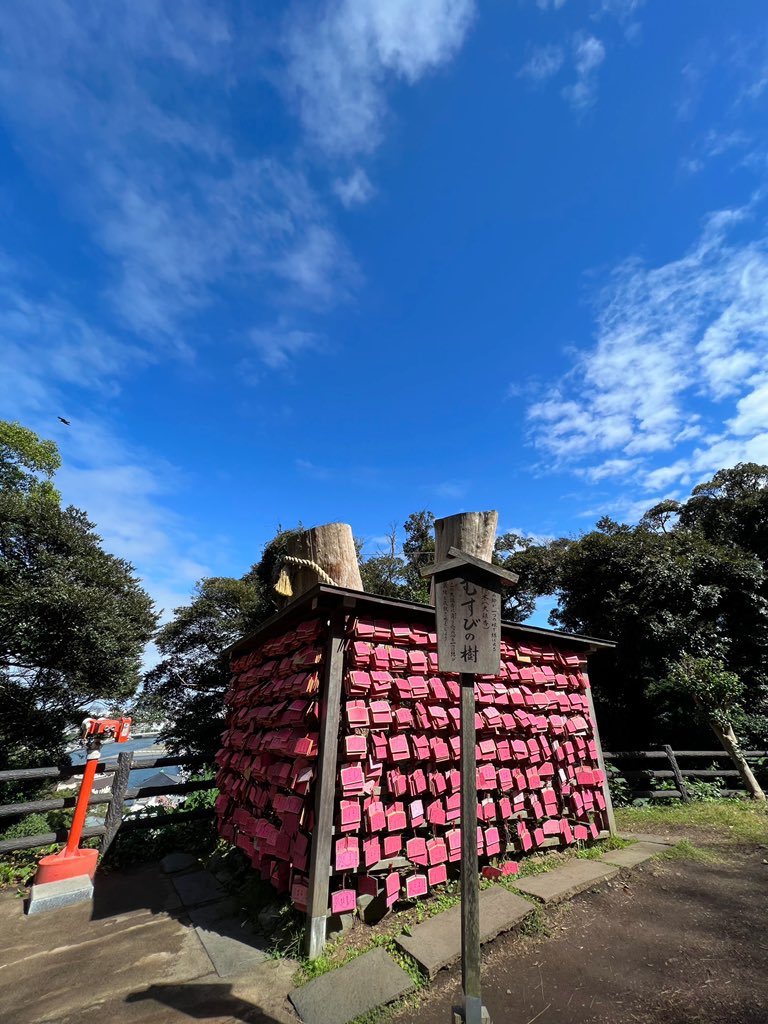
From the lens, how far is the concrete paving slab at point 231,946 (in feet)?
11.1

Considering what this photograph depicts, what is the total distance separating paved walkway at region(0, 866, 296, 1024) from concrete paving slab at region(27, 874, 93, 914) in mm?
103

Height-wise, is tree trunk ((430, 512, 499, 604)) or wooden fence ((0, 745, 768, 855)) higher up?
tree trunk ((430, 512, 499, 604))

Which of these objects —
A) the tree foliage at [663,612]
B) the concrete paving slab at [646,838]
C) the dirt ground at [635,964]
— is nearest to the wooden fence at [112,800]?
the dirt ground at [635,964]

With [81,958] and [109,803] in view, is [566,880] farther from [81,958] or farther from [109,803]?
[109,803]

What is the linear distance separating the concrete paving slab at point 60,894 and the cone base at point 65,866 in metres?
0.05

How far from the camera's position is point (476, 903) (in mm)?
2520

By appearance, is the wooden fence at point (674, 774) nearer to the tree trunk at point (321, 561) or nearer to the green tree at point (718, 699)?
the green tree at point (718, 699)

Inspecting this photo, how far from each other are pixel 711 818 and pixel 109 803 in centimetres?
1007

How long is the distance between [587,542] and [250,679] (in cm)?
1351

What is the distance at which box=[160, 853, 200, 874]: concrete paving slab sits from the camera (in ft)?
18.4

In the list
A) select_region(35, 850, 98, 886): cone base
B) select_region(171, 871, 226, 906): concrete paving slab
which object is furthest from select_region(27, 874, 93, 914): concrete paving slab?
select_region(171, 871, 226, 906): concrete paving slab

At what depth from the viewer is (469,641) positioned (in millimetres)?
3000

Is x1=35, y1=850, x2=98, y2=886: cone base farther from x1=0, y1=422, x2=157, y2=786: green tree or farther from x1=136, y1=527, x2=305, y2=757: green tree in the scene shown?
x1=136, y1=527, x2=305, y2=757: green tree

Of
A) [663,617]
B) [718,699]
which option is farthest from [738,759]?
[663,617]
